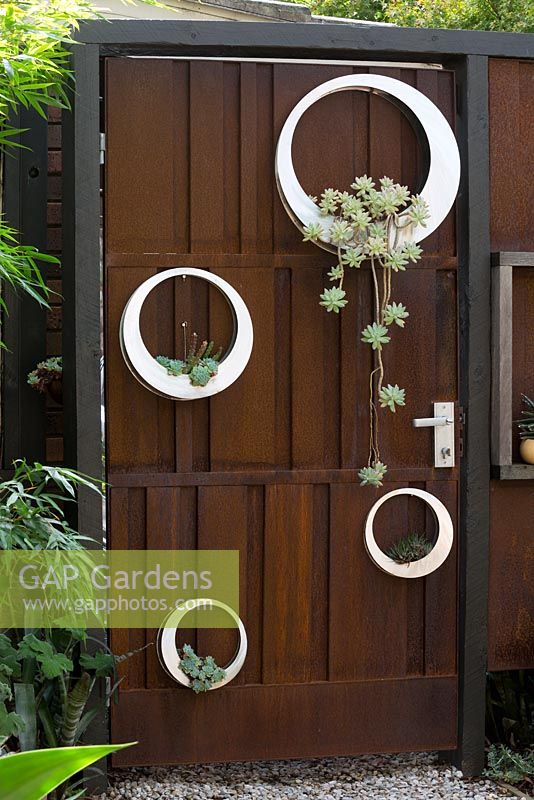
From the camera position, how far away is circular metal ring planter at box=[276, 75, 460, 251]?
302 cm

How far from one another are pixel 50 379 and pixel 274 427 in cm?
91

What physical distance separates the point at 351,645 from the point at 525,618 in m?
0.62

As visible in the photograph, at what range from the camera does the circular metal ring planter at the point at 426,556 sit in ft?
10.3

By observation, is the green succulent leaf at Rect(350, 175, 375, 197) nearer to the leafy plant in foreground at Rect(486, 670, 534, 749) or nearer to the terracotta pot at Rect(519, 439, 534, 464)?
the terracotta pot at Rect(519, 439, 534, 464)

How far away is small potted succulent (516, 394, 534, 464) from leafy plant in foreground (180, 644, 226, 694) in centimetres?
122

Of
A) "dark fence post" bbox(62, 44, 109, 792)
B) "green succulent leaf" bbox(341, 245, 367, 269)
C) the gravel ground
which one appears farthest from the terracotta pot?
"dark fence post" bbox(62, 44, 109, 792)

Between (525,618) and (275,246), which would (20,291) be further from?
(525,618)

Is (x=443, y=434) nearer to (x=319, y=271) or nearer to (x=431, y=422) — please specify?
(x=431, y=422)

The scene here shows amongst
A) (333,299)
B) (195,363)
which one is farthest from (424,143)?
(195,363)

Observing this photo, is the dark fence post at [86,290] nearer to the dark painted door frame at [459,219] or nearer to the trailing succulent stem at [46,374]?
the dark painted door frame at [459,219]

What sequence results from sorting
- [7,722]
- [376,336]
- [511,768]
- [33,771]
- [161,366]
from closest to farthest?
1. [33,771]
2. [7,722]
3. [161,366]
4. [376,336]
5. [511,768]

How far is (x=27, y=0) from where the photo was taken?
2969mm

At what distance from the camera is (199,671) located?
304cm

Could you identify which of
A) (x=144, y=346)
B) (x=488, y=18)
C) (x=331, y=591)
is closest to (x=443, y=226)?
(x=144, y=346)
